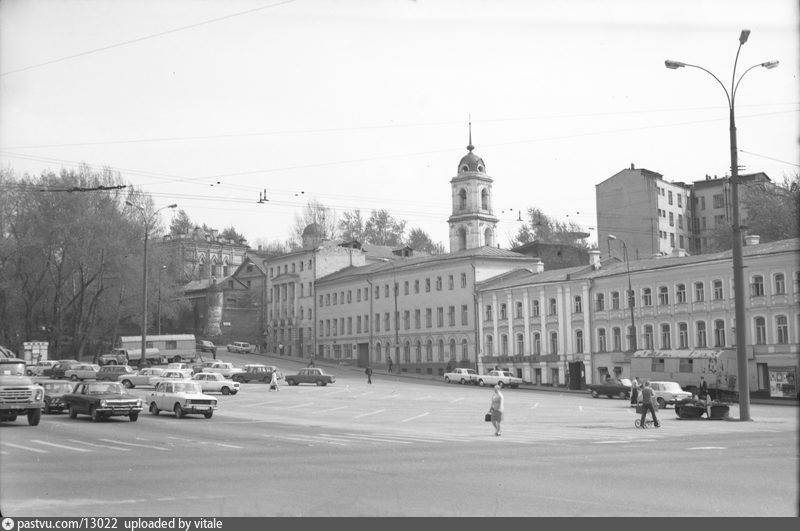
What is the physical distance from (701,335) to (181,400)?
4066 centimetres

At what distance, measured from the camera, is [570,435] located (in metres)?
25.6

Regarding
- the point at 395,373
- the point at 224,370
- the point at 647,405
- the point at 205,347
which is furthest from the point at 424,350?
the point at 647,405

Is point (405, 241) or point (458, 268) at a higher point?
point (405, 241)

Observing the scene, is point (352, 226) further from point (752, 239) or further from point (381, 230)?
point (752, 239)

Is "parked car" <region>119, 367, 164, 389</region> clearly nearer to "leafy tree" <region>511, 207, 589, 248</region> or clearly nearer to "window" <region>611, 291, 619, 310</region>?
"window" <region>611, 291, 619, 310</region>

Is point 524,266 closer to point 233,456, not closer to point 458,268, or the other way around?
point 458,268

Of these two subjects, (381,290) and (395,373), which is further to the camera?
(381,290)

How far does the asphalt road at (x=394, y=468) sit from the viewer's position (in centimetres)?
1096

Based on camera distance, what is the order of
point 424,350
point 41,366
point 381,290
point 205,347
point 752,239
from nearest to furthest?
point 752,239
point 41,366
point 424,350
point 381,290
point 205,347

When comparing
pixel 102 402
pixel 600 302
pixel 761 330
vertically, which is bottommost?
pixel 102 402

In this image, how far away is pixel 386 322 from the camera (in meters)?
94.2

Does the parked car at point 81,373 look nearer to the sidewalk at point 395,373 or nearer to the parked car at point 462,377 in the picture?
the parked car at point 462,377
